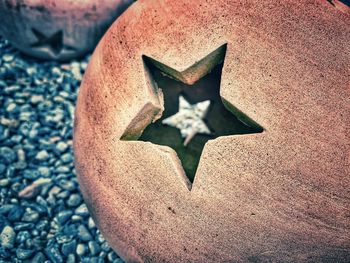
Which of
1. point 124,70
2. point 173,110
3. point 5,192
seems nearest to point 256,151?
point 124,70

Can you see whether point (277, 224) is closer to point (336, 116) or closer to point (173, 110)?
point (336, 116)

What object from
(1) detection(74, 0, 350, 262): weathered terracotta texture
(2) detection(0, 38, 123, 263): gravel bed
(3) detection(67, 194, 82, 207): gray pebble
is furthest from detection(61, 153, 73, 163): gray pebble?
(1) detection(74, 0, 350, 262): weathered terracotta texture

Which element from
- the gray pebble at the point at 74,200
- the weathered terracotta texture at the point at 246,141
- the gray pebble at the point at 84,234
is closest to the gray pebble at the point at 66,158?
the gray pebble at the point at 74,200

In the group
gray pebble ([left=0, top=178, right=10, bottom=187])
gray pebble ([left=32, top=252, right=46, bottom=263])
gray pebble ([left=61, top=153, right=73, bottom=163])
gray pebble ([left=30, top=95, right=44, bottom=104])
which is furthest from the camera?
gray pebble ([left=30, top=95, right=44, bottom=104])

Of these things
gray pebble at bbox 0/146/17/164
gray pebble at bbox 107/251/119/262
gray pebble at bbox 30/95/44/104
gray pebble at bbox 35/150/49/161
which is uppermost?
gray pebble at bbox 30/95/44/104

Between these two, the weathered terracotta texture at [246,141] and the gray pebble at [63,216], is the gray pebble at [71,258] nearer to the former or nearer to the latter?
the gray pebble at [63,216]

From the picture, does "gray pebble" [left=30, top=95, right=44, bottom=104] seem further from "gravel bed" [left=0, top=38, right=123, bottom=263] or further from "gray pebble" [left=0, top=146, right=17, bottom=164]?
"gray pebble" [left=0, top=146, right=17, bottom=164]
